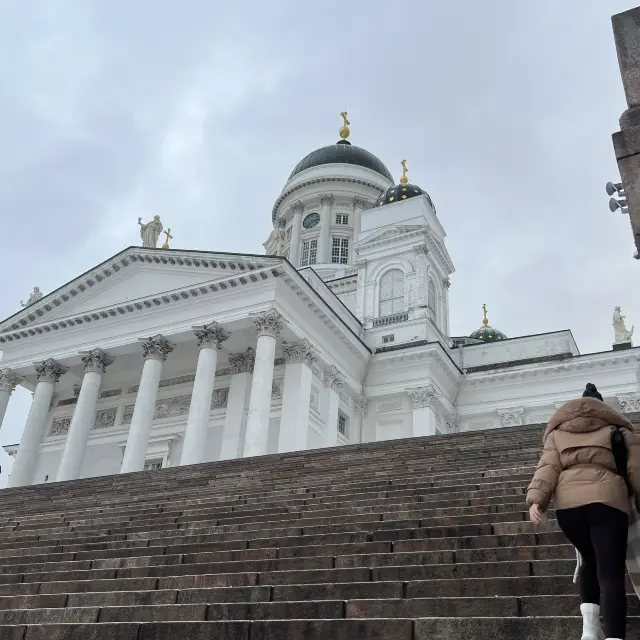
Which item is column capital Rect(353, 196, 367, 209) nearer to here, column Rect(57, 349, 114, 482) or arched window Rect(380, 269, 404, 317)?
arched window Rect(380, 269, 404, 317)

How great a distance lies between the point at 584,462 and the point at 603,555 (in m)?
0.52

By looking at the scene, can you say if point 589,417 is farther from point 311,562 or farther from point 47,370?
point 47,370

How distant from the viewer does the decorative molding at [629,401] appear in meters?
28.8

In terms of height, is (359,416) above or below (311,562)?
above

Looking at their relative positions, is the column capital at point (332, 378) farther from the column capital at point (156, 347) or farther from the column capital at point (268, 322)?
the column capital at point (156, 347)

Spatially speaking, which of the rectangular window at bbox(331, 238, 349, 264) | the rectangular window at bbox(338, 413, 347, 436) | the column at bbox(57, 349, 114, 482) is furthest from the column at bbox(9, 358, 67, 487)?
the rectangular window at bbox(331, 238, 349, 264)

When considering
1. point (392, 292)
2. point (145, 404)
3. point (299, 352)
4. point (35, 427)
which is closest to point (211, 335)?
point (299, 352)

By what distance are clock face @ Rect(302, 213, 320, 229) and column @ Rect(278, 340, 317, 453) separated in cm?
2318

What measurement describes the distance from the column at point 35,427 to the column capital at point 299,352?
9960mm

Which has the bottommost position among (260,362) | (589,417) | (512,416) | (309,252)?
(589,417)

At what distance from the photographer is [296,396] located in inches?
968

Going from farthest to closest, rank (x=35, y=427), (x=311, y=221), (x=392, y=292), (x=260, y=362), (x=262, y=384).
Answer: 1. (x=311, y=221)
2. (x=392, y=292)
3. (x=35, y=427)
4. (x=260, y=362)
5. (x=262, y=384)

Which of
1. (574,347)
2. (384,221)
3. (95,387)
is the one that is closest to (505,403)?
(574,347)

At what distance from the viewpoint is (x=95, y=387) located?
88.0 ft
